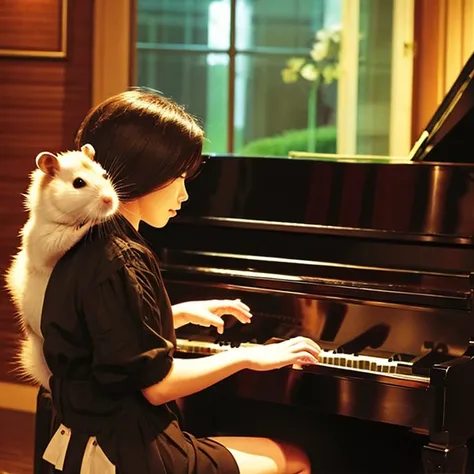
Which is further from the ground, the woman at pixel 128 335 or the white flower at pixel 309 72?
the white flower at pixel 309 72

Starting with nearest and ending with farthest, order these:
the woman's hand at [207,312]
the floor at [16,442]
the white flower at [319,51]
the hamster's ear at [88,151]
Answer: the hamster's ear at [88,151] → the woman's hand at [207,312] → the floor at [16,442] → the white flower at [319,51]

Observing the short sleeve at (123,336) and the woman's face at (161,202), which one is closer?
the short sleeve at (123,336)

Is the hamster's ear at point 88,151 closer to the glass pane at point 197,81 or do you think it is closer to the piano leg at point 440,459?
the piano leg at point 440,459

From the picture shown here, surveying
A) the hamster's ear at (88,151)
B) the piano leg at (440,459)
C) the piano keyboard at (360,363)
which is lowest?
the piano leg at (440,459)

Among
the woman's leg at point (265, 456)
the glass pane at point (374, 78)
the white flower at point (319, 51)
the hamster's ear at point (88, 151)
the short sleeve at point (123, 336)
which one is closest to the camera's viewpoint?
the short sleeve at point (123, 336)

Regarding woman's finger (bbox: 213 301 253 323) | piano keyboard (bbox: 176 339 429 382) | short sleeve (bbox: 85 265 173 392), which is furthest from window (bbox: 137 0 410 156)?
short sleeve (bbox: 85 265 173 392)

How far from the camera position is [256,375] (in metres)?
2.16

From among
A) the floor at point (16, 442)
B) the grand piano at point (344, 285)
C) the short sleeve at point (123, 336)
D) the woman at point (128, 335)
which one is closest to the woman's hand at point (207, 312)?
the grand piano at point (344, 285)

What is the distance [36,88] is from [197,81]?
0.69 metres

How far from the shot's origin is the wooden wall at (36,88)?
12.5 feet

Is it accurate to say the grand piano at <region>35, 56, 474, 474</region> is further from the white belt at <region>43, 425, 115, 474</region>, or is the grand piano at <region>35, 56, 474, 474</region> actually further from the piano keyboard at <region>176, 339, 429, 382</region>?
the white belt at <region>43, 425, 115, 474</region>

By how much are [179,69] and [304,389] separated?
7.62 feet

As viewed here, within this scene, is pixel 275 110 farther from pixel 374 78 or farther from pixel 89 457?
pixel 89 457

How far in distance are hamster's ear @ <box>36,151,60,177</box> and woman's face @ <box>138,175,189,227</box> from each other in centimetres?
17
